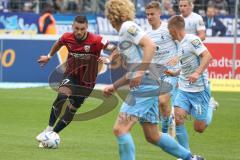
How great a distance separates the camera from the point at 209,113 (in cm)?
1345

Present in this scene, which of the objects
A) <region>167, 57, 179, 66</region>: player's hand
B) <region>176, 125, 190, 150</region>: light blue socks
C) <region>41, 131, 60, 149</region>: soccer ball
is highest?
<region>167, 57, 179, 66</region>: player's hand

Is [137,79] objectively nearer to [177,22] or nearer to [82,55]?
[177,22]

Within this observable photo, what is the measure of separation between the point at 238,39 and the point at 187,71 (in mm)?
14622

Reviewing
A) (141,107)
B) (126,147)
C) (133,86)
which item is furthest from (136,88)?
(126,147)

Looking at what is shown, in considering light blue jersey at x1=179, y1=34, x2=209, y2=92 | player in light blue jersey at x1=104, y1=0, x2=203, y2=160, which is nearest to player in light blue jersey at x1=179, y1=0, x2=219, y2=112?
light blue jersey at x1=179, y1=34, x2=209, y2=92

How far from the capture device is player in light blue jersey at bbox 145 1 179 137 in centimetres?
1388

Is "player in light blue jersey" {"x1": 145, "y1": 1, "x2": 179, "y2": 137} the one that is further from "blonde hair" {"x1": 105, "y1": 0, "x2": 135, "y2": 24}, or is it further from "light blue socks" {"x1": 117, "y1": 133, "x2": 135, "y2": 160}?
"blonde hair" {"x1": 105, "y1": 0, "x2": 135, "y2": 24}

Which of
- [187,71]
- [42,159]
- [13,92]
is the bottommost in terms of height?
[13,92]

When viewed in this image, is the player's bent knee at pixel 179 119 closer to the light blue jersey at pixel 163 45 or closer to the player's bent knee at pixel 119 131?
the light blue jersey at pixel 163 45

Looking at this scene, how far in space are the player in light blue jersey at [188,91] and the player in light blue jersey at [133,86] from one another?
2388 mm

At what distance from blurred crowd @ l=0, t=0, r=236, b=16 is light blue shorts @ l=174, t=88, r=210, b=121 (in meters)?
15.6

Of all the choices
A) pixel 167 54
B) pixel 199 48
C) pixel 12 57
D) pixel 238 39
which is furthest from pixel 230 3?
pixel 199 48

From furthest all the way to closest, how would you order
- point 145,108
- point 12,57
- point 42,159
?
point 12,57, point 42,159, point 145,108

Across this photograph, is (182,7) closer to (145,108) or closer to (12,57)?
(145,108)
